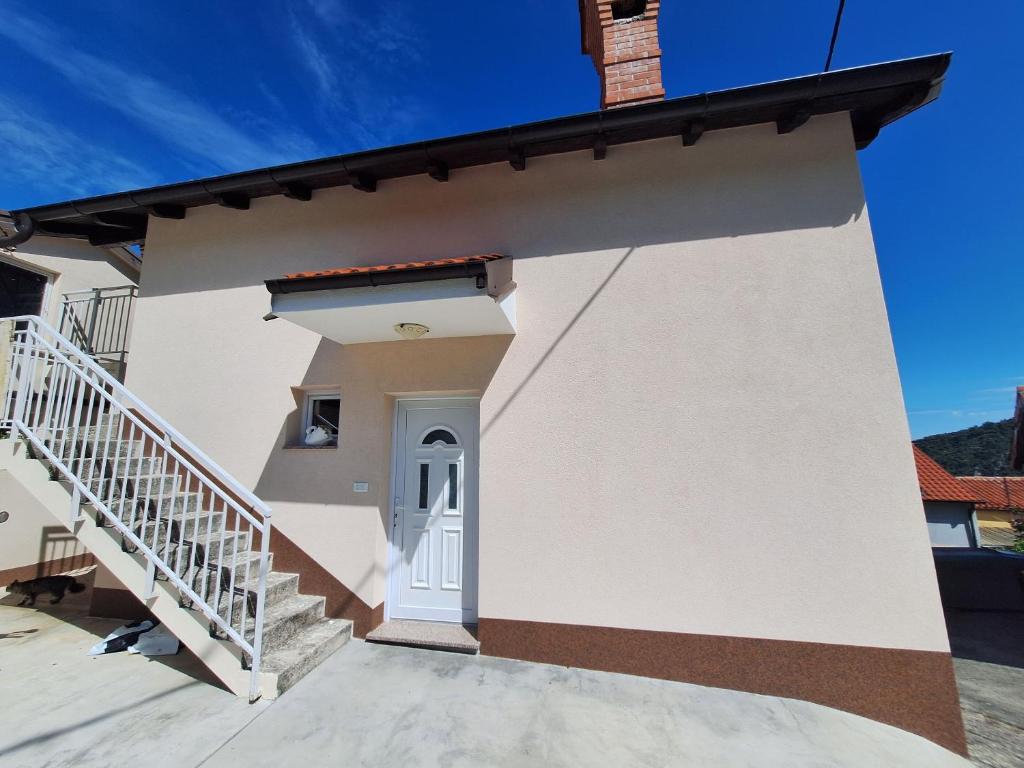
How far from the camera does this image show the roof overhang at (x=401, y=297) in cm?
360

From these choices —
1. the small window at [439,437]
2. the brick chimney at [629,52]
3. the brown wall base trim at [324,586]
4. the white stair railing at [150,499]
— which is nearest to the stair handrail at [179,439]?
the white stair railing at [150,499]

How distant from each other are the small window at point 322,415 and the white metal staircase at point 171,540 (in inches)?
50.5

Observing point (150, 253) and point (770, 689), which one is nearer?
point (770, 689)

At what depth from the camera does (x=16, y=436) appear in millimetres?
4156

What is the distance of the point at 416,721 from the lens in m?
3.17

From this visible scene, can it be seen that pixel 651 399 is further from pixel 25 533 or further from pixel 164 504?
pixel 25 533

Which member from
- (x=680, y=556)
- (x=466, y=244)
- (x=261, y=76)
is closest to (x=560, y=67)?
(x=466, y=244)

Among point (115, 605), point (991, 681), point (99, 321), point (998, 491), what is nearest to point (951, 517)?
point (998, 491)

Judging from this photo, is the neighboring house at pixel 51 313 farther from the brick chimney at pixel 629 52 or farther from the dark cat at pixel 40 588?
the brick chimney at pixel 629 52

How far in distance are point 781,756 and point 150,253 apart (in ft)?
30.3

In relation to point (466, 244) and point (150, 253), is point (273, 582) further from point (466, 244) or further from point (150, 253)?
point (150, 253)

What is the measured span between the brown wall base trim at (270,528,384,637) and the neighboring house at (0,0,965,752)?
0.03m

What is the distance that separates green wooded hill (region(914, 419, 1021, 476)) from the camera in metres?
45.8

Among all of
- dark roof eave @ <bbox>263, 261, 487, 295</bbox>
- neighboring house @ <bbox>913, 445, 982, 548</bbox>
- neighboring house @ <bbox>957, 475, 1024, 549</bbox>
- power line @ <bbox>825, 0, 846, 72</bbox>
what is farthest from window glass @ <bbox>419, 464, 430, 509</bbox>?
neighboring house @ <bbox>957, 475, 1024, 549</bbox>
